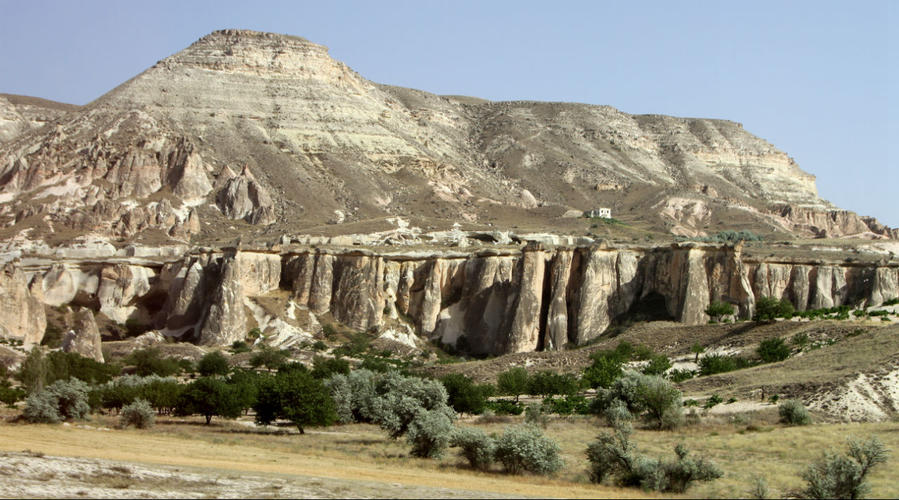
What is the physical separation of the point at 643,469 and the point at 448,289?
1891 inches

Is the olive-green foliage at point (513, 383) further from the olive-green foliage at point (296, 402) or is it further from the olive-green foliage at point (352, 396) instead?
the olive-green foliage at point (296, 402)

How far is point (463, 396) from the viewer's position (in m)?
43.9

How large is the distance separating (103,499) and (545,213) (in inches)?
3611

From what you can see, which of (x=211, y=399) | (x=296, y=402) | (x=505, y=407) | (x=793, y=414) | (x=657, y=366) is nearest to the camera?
(x=793, y=414)

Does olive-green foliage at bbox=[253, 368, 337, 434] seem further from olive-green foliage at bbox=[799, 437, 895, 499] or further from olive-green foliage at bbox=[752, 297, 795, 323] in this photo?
olive-green foliage at bbox=[752, 297, 795, 323]

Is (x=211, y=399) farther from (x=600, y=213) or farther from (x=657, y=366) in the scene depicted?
(x=600, y=213)

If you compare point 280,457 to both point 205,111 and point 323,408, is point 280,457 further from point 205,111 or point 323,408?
point 205,111

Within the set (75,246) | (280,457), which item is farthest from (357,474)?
(75,246)

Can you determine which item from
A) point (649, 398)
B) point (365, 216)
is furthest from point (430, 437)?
point (365, 216)

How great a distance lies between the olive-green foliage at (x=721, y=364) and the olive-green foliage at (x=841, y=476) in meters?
22.5

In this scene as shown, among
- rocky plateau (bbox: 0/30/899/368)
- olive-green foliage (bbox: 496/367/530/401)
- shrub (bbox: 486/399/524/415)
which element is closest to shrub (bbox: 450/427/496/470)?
shrub (bbox: 486/399/524/415)

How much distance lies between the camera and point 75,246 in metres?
80.5

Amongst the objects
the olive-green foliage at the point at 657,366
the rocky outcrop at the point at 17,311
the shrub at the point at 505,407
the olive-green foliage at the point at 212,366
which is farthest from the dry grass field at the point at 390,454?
the rocky outcrop at the point at 17,311

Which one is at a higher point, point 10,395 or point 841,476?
point 841,476
